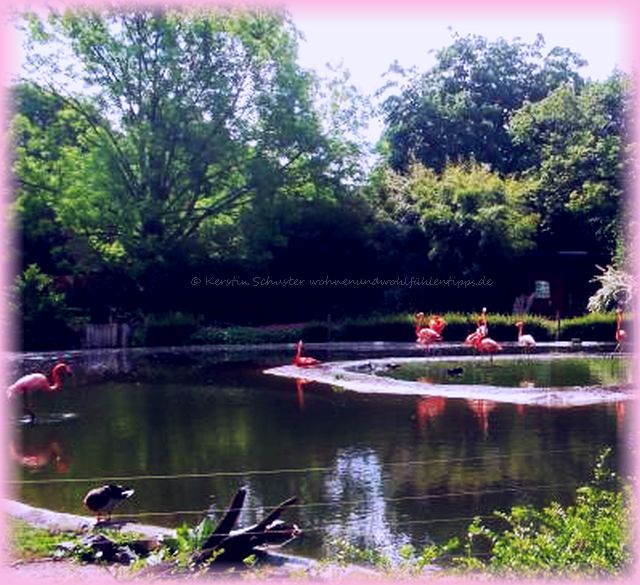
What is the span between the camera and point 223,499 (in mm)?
7957

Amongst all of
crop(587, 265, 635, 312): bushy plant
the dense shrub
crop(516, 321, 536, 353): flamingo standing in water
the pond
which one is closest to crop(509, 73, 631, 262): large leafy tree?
crop(587, 265, 635, 312): bushy plant

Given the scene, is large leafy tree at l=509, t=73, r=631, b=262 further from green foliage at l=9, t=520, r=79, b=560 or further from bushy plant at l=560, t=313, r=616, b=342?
green foliage at l=9, t=520, r=79, b=560

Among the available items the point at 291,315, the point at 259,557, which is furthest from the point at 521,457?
the point at 291,315

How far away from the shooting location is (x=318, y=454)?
9719mm

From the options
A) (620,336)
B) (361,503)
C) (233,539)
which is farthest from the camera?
(620,336)

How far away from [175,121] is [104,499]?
64.2ft

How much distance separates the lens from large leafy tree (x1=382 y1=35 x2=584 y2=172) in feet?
113

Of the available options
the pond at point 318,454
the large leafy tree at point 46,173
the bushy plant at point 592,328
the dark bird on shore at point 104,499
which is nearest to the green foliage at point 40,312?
the large leafy tree at point 46,173

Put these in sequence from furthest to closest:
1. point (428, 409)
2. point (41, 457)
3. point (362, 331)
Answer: point (362, 331) < point (428, 409) < point (41, 457)

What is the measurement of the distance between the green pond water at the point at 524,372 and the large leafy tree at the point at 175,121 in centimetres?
1051

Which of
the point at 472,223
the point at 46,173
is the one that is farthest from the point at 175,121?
the point at 472,223

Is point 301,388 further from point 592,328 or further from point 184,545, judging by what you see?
point 592,328

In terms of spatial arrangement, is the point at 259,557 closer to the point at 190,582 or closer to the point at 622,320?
the point at 190,582

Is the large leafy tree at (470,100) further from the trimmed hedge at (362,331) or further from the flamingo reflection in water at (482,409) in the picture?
the flamingo reflection in water at (482,409)
